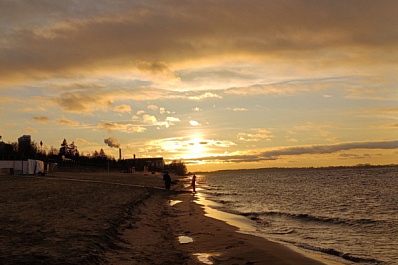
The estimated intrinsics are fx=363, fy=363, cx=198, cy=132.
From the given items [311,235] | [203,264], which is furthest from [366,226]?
[203,264]

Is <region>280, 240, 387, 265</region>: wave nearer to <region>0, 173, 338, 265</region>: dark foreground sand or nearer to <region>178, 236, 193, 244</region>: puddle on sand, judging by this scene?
<region>0, 173, 338, 265</region>: dark foreground sand

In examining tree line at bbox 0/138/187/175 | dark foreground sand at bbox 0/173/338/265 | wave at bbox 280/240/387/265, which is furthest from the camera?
tree line at bbox 0/138/187/175

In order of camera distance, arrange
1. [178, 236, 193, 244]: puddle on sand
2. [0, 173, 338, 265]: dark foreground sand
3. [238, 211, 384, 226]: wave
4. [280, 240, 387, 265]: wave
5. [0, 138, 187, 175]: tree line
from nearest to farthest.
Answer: [0, 173, 338, 265]: dark foreground sand
[280, 240, 387, 265]: wave
[178, 236, 193, 244]: puddle on sand
[238, 211, 384, 226]: wave
[0, 138, 187, 175]: tree line

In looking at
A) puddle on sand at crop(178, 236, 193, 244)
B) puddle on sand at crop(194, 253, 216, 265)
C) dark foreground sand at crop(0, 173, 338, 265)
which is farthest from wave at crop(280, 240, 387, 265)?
puddle on sand at crop(194, 253, 216, 265)

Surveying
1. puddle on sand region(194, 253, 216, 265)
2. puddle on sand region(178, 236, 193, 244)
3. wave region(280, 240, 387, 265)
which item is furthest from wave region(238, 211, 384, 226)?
puddle on sand region(194, 253, 216, 265)

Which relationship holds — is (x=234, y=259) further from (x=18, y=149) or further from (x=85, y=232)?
(x=18, y=149)

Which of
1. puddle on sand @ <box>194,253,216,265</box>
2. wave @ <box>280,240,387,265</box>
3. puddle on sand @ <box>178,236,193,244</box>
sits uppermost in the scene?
puddle on sand @ <box>194,253,216,265</box>

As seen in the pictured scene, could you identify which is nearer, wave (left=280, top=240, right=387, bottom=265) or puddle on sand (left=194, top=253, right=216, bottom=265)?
puddle on sand (left=194, top=253, right=216, bottom=265)

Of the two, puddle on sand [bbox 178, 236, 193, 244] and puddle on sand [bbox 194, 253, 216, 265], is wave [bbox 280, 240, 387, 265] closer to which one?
puddle on sand [bbox 178, 236, 193, 244]

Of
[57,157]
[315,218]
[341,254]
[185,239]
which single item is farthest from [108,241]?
A: [57,157]

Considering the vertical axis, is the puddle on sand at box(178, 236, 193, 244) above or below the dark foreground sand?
below

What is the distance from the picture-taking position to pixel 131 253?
11.3 m

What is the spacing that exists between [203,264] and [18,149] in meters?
120

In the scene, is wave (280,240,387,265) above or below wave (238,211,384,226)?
above
